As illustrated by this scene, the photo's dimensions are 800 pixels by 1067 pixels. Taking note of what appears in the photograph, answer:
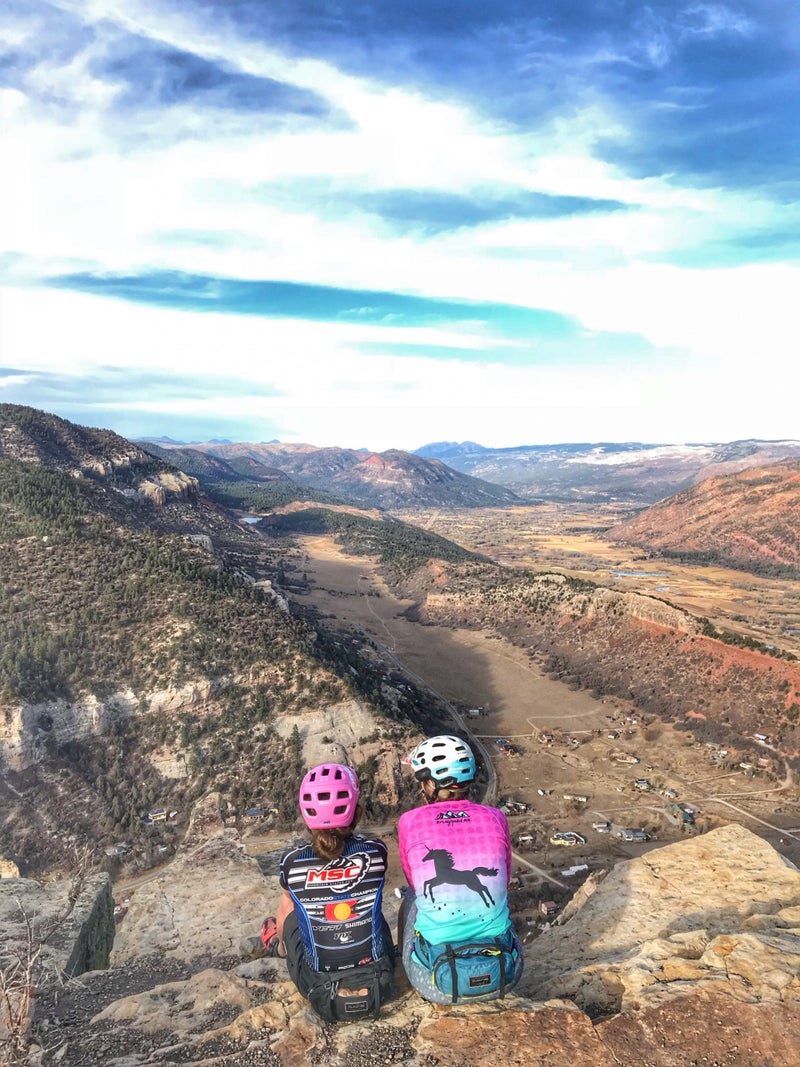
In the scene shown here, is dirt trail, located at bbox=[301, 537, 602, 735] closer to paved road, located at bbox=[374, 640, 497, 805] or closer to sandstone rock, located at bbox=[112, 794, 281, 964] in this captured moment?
paved road, located at bbox=[374, 640, 497, 805]

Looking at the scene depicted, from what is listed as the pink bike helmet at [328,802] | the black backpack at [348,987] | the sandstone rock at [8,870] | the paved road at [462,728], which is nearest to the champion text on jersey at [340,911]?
the black backpack at [348,987]

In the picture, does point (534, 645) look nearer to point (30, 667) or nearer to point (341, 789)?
point (30, 667)

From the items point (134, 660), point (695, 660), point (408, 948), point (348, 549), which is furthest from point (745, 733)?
point (348, 549)

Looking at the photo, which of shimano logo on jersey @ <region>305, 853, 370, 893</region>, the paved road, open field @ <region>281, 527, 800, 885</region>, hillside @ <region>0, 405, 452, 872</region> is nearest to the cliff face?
shimano logo on jersey @ <region>305, 853, 370, 893</region>

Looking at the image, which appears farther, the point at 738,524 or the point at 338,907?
the point at 738,524

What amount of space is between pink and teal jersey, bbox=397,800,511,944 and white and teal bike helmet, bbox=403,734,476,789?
49 cm

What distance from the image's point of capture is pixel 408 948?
7426 mm

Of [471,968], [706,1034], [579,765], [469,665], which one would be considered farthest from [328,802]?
[469,665]

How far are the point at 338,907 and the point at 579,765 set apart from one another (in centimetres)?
4301

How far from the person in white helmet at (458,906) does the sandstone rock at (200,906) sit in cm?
1006

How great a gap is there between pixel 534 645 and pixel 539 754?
87.4ft

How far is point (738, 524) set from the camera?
518 feet

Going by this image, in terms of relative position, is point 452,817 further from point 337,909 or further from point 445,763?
point 337,909

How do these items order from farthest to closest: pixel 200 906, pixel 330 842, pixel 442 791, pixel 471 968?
pixel 200 906 → pixel 442 791 → pixel 330 842 → pixel 471 968
